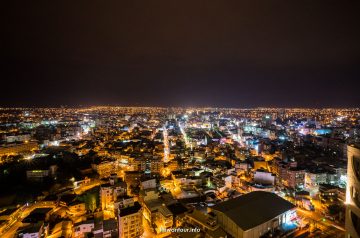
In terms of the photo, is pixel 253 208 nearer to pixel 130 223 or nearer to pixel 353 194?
pixel 130 223

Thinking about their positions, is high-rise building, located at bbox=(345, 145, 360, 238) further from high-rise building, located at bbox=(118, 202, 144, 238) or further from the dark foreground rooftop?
high-rise building, located at bbox=(118, 202, 144, 238)

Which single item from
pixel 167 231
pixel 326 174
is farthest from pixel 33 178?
pixel 326 174

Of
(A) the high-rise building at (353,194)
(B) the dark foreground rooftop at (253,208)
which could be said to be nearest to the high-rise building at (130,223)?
(B) the dark foreground rooftop at (253,208)

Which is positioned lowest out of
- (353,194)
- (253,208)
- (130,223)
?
(130,223)

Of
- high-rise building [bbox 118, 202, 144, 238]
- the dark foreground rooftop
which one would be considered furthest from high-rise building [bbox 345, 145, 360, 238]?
high-rise building [bbox 118, 202, 144, 238]

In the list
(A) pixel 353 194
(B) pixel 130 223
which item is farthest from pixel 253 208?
(A) pixel 353 194

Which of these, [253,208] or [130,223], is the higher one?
[253,208]

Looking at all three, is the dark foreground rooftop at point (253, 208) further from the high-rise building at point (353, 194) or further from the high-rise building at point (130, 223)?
the high-rise building at point (353, 194)

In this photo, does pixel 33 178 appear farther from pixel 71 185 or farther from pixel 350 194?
pixel 350 194
